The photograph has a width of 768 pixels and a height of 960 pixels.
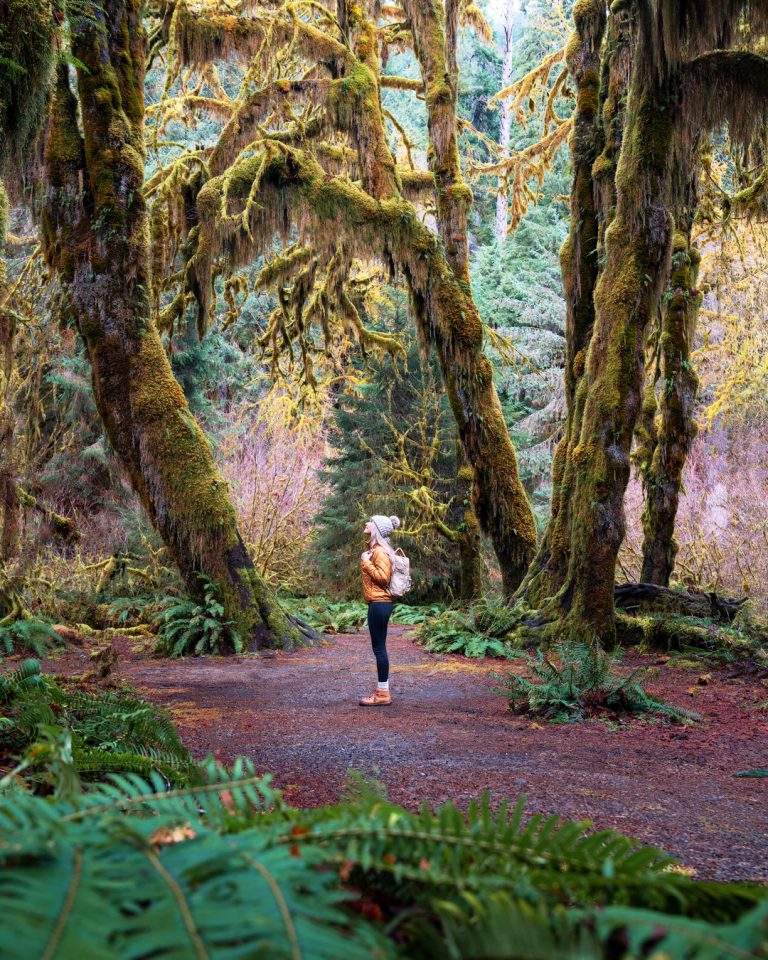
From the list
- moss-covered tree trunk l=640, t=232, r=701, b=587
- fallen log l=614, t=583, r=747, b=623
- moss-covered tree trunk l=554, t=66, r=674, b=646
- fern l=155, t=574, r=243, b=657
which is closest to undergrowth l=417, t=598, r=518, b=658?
moss-covered tree trunk l=554, t=66, r=674, b=646

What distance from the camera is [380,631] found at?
6.66 m

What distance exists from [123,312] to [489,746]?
277 inches

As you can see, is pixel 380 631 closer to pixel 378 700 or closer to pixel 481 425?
pixel 378 700

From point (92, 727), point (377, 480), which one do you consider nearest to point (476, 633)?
point (377, 480)

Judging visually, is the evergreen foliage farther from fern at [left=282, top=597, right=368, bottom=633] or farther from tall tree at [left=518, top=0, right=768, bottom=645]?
tall tree at [left=518, top=0, right=768, bottom=645]

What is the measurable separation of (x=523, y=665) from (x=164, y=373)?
5697 mm

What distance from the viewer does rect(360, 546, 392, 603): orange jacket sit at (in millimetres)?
6820

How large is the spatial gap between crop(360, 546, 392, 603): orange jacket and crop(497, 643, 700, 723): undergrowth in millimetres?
1336

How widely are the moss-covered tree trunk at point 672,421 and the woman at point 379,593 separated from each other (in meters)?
6.13

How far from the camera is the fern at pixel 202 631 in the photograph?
9.35 m

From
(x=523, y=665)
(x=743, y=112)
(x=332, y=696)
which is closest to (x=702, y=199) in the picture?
(x=743, y=112)

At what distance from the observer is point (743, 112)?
814cm

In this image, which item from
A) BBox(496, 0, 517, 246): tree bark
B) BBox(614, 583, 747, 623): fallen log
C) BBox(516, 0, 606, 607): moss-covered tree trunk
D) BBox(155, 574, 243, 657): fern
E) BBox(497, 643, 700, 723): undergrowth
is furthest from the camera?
BBox(496, 0, 517, 246): tree bark

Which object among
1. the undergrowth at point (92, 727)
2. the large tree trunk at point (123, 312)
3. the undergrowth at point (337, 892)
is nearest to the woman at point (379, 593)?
the undergrowth at point (92, 727)
